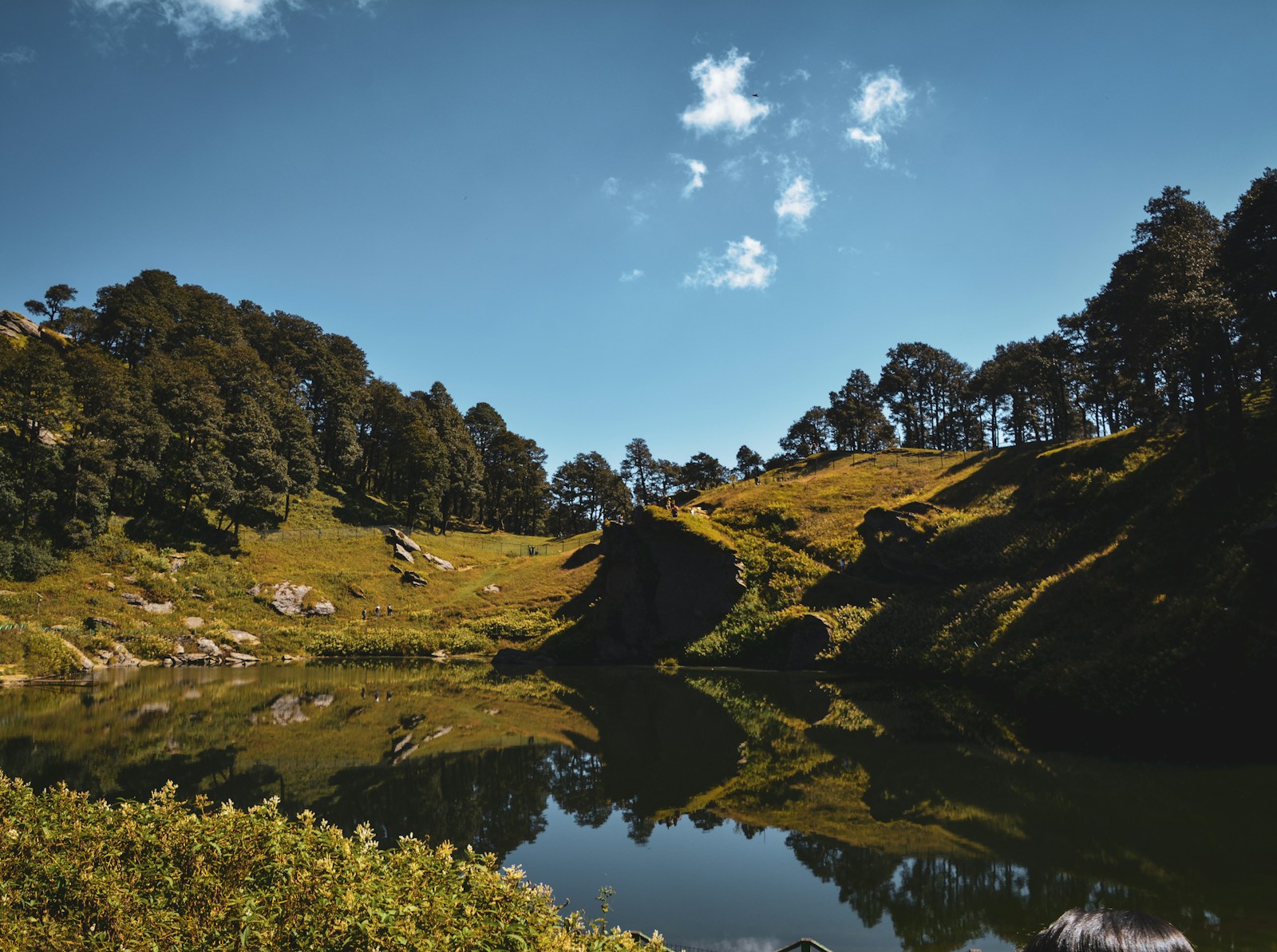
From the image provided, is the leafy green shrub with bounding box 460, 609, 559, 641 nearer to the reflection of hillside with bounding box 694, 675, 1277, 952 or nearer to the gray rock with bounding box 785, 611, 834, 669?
the gray rock with bounding box 785, 611, 834, 669

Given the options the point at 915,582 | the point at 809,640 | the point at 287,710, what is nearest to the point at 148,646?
the point at 287,710

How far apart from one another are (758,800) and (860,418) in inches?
3299

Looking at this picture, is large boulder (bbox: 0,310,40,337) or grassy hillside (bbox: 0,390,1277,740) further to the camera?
large boulder (bbox: 0,310,40,337)

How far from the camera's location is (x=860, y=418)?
306 feet

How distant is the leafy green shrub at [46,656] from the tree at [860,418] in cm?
8307

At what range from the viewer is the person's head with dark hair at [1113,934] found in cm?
433

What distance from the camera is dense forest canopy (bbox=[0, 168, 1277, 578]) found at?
32656mm

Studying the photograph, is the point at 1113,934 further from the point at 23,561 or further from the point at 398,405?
the point at 398,405

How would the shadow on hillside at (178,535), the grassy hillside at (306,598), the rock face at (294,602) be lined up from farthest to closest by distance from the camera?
the shadow on hillside at (178,535)
the rock face at (294,602)
the grassy hillside at (306,598)

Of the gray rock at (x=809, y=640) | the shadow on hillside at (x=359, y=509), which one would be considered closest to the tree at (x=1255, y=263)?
the gray rock at (x=809, y=640)

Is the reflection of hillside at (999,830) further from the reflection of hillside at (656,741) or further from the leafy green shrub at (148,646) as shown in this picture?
the leafy green shrub at (148,646)

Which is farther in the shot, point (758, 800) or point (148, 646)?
point (148, 646)

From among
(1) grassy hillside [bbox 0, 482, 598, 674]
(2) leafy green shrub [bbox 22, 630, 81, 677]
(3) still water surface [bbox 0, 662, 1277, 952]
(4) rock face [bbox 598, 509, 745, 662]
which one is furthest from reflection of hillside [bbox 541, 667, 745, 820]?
(2) leafy green shrub [bbox 22, 630, 81, 677]

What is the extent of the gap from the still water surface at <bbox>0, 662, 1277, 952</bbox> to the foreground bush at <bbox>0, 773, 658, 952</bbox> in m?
3.90
